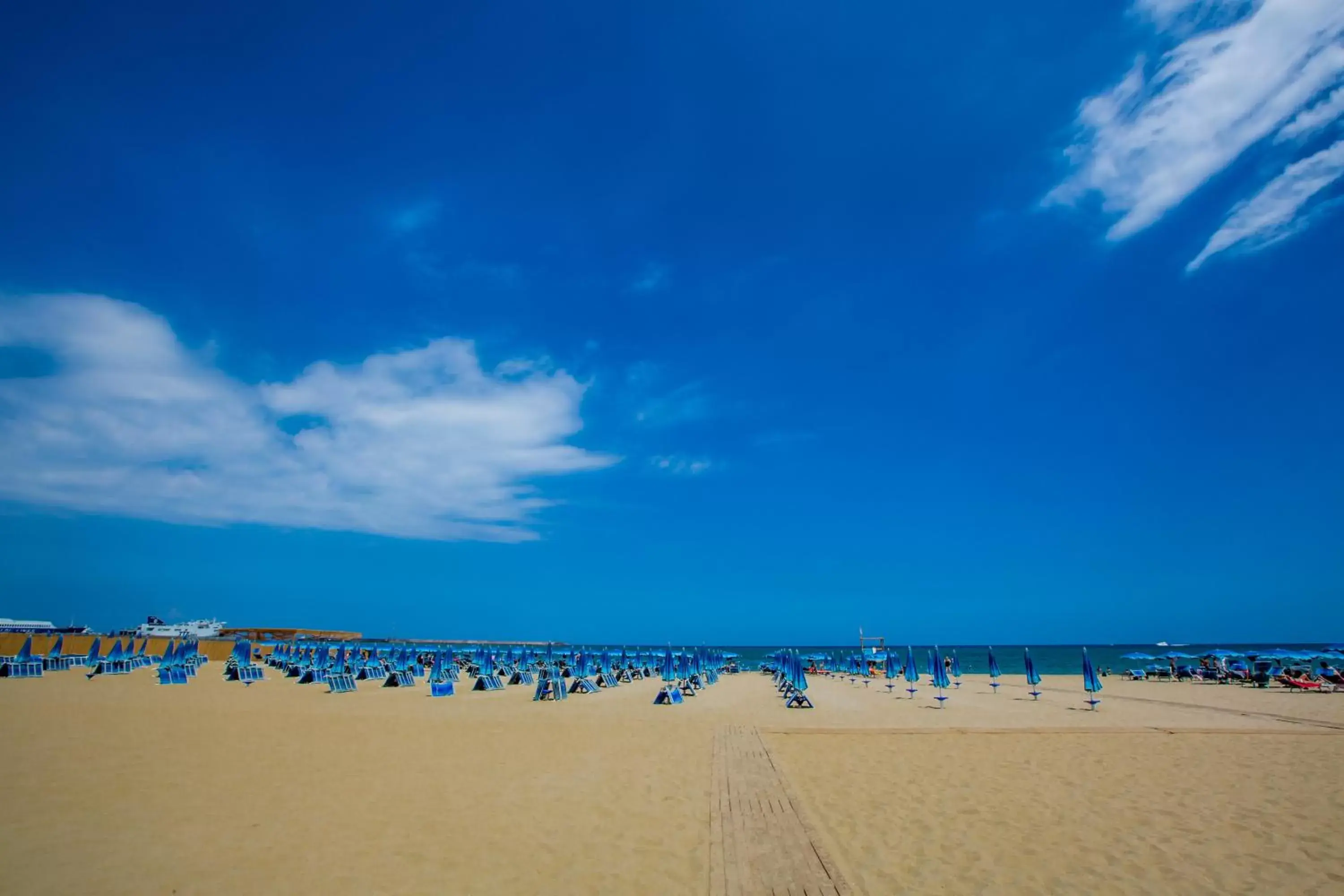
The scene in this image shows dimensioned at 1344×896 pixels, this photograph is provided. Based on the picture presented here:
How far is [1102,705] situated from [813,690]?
1248 centimetres

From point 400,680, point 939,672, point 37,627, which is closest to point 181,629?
point 37,627

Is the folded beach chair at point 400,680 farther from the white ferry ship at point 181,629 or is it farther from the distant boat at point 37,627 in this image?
the distant boat at point 37,627

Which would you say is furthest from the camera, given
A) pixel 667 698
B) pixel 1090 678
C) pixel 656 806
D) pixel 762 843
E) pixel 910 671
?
pixel 910 671

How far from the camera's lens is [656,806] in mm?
8711

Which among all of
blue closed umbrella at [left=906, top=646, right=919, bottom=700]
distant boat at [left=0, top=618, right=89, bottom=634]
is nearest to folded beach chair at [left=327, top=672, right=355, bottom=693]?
blue closed umbrella at [left=906, top=646, right=919, bottom=700]

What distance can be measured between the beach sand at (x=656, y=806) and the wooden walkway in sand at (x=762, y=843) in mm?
40

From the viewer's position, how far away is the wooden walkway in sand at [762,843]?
19.4 feet

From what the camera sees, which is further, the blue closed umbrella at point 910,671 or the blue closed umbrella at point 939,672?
the blue closed umbrella at point 910,671

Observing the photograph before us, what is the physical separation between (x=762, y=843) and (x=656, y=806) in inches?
81.3

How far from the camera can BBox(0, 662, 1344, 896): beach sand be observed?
243 inches

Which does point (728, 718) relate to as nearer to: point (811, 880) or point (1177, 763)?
point (1177, 763)

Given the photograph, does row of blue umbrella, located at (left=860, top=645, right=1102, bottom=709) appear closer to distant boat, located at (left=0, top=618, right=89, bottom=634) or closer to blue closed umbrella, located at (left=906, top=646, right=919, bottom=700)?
blue closed umbrella, located at (left=906, top=646, right=919, bottom=700)

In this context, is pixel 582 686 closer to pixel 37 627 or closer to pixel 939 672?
pixel 939 672

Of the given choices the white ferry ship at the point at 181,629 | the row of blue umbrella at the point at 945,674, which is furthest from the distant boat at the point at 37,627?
the row of blue umbrella at the point at 945,674
